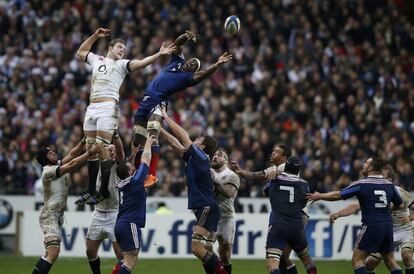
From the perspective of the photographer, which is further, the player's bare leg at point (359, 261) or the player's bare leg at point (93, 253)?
the player's bare leg at point (93, 253)

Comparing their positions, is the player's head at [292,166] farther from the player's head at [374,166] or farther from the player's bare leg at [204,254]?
the player's bare leg at [204,254]

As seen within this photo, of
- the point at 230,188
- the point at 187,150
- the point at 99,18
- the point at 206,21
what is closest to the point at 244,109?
the point at 206,21

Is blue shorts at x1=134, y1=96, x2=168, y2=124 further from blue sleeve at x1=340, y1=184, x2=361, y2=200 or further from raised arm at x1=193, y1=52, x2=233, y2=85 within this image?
blue sleeve at x1=340, y1=184, x2=361, y2=200

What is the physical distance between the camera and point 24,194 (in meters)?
26.1

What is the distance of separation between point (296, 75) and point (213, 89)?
2546mm

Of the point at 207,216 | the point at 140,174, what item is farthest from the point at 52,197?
the point at 207,216

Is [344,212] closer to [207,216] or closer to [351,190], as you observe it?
[351,190]

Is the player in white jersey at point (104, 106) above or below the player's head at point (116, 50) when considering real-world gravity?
below

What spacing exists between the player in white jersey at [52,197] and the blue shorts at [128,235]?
175 cm

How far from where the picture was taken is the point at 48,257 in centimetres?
1686

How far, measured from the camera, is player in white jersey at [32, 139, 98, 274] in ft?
55.2

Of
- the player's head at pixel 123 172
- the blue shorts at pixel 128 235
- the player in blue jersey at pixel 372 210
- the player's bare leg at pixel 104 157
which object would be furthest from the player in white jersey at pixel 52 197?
the player in blue jersey at pixel 372 210

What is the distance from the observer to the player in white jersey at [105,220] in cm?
1723

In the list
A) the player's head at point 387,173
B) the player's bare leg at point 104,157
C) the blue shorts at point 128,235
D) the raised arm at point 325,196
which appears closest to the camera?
the blue shorts at point 128,235
